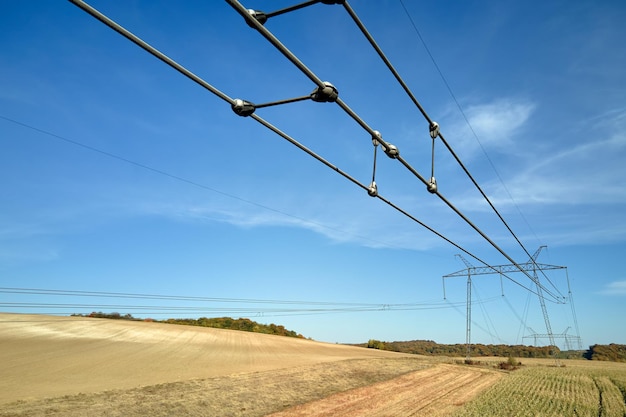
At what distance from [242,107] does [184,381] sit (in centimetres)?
3220

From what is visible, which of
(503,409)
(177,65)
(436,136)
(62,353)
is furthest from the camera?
(62,353)

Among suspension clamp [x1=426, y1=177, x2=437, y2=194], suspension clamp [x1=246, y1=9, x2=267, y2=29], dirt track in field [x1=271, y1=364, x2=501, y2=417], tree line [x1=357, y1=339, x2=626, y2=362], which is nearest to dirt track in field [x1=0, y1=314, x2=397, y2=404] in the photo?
dirt track in field [x1=271, y1=364, x2=501, y2=417]

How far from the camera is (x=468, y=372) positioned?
174 ft

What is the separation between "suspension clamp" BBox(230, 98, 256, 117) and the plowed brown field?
2382cm

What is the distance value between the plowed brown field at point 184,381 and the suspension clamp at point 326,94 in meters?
24.7

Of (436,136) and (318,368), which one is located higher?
(436,136)

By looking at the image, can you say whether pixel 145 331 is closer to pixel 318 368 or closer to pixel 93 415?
pixel 318 368

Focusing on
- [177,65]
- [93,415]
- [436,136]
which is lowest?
[93,415]

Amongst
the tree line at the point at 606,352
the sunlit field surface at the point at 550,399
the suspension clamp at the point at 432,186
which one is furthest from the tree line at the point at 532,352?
the suspension clamp at the point at 432,186

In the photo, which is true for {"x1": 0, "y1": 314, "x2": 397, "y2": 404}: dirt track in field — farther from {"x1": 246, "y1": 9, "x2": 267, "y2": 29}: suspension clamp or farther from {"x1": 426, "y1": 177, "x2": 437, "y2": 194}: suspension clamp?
{"x1": 246, "y1": 9, "x2": 267, "y2": 29}: suspension clamp

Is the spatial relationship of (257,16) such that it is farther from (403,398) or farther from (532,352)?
(532,352)

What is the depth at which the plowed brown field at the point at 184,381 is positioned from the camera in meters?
23.9

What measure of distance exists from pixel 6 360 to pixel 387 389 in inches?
1518

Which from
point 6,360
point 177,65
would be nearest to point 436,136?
point 177,65
